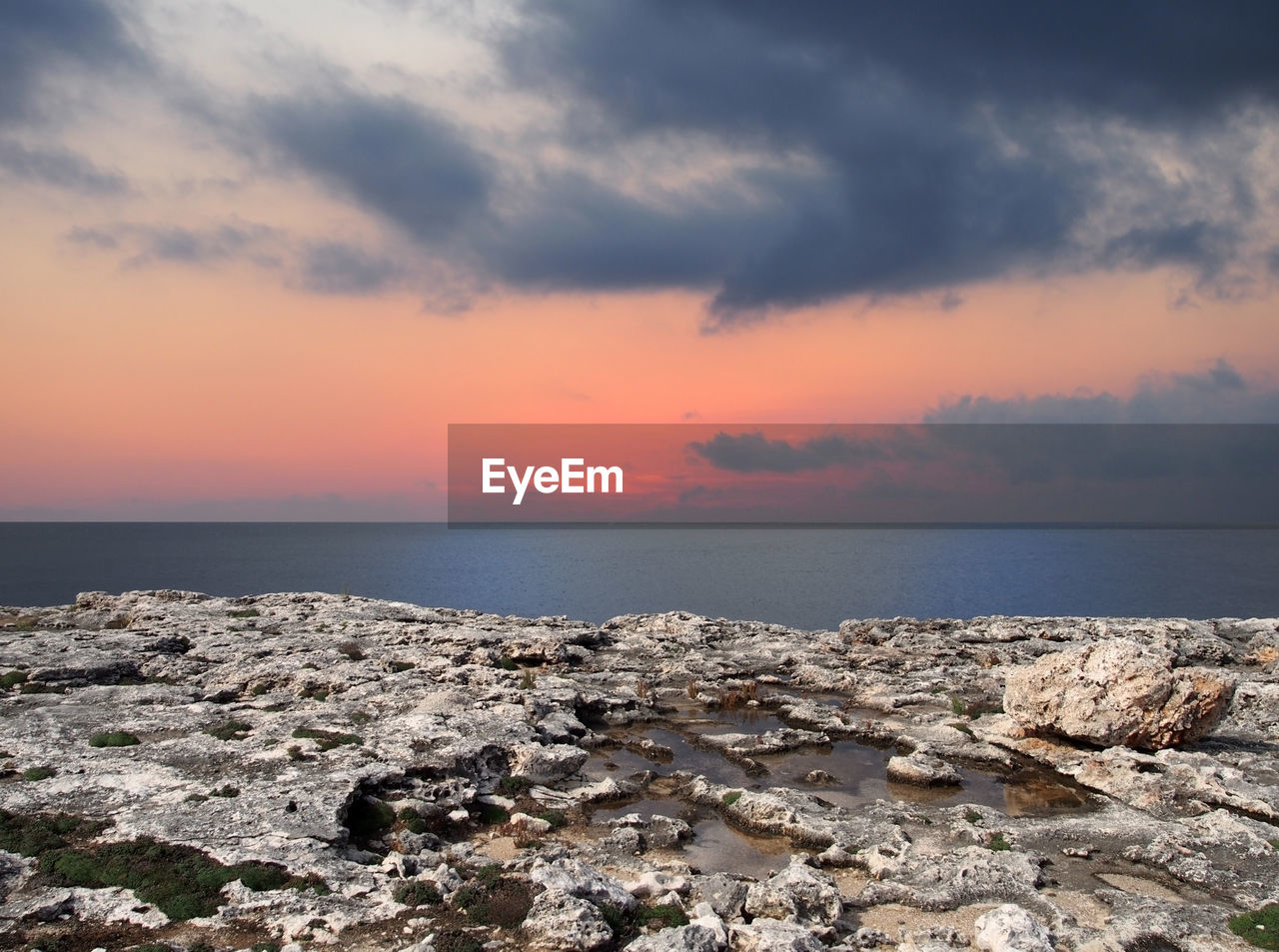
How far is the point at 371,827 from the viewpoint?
26078mm

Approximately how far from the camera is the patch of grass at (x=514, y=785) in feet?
98.5

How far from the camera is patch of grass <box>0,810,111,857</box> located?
21.2 meters

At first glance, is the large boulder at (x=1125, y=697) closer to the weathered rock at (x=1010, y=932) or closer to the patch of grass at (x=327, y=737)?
the weathered rock at (x=1010, y=932)

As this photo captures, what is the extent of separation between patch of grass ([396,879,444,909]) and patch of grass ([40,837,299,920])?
316cm

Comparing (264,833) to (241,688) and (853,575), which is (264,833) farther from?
(853,575)

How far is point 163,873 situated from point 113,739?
37.4ft

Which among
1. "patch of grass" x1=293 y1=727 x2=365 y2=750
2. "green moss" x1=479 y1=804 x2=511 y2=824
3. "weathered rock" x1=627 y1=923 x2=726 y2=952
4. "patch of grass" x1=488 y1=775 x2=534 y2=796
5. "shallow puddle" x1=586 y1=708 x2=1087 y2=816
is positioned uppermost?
"patch of grass" x1=293 y1=727 x2=365 y2=750

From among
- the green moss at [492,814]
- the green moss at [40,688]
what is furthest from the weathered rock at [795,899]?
the green moss at [40,688]

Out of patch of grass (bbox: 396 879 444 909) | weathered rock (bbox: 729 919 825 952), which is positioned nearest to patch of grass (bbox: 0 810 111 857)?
patch of grass (bbox: 396 879 444 909)

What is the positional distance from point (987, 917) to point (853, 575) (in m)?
170

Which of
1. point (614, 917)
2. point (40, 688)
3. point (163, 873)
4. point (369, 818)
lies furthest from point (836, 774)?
point (40, 688)

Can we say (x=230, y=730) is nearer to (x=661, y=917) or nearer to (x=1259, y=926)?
(x=661, y=917)

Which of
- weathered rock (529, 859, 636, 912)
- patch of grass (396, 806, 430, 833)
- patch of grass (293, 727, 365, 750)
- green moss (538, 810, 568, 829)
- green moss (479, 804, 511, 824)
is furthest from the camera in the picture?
patch of grass (293, 727, 365, 750)

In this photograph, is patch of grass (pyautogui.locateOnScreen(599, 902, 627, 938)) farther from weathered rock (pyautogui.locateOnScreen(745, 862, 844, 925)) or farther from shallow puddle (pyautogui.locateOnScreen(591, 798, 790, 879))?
shallow puddle (pyautogui.locateOnScreen(591, 798, 790, 879))
